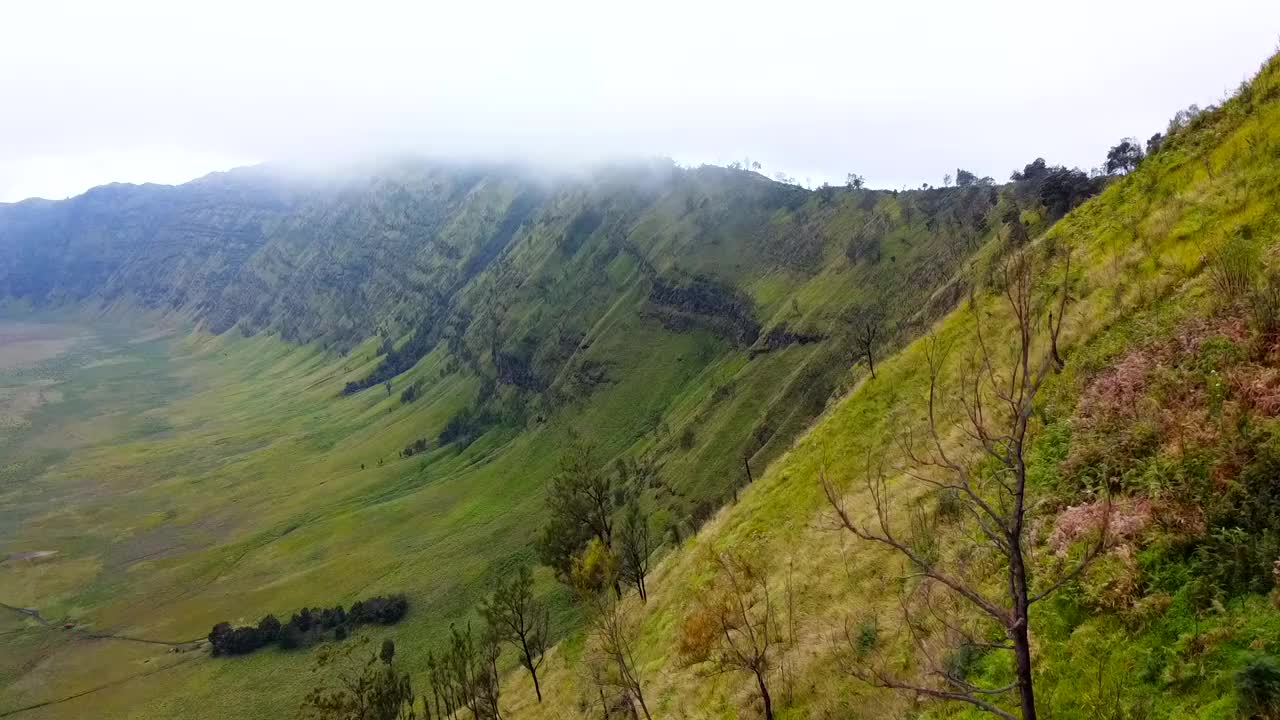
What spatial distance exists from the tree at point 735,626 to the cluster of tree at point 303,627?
119 m

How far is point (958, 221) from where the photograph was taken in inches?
6309

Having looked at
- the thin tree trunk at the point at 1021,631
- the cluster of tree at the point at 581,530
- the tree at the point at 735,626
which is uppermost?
the thin tree trunk at the point at 1021,631

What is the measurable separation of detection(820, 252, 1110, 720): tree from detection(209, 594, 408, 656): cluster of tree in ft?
426

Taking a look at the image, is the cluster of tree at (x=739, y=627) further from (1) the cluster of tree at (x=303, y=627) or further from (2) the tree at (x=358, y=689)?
(1) the cluster of tree at (x=303, y=627)

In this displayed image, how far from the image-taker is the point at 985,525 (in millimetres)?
8656

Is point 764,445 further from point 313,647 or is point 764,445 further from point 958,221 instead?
point 313,647

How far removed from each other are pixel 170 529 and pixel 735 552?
21222 cm

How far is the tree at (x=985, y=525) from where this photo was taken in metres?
7.82

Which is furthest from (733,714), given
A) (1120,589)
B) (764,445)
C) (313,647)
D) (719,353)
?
(719,353)

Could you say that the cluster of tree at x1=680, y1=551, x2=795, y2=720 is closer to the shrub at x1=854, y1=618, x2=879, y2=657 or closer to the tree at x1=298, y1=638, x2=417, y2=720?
the shrub at x1=854, y1=618, x2=879, y2=657

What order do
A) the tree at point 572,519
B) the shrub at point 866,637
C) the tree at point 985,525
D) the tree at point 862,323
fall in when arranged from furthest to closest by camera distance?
the tree at point 862,323, the tree at point 572,519, the shrub at point 866,637, the tree at point 985,525

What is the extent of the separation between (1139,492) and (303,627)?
150m

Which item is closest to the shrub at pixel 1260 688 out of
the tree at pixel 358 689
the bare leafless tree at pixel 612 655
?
the bare leafless tree at pixel 612 655

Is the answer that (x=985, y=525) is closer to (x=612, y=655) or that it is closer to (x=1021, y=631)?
(x=1021, y=631)
